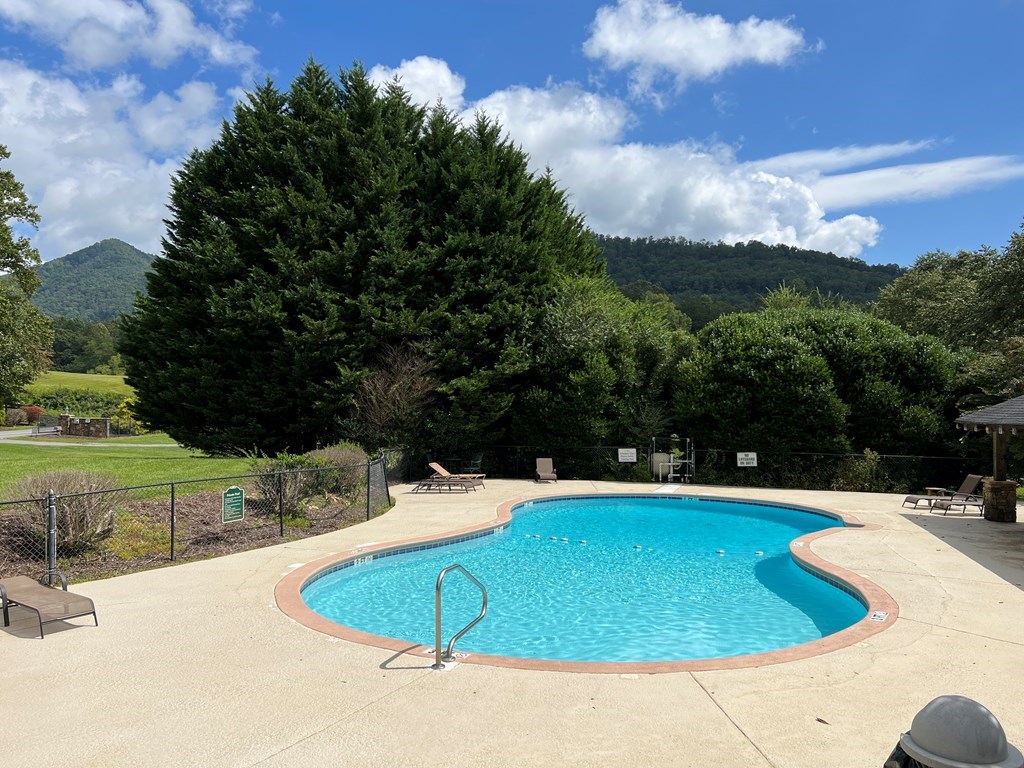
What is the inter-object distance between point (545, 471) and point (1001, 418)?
13.5 metres

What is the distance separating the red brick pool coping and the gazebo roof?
13.5 feet

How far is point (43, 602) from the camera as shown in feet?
23.2

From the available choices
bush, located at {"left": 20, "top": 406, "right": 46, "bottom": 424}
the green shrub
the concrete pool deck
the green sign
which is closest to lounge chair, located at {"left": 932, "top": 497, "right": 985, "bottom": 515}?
the concrete pool deck

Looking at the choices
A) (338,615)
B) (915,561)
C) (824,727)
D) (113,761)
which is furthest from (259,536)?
(915,561)

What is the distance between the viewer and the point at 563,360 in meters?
24.0

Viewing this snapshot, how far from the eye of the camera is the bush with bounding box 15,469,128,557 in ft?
32.7

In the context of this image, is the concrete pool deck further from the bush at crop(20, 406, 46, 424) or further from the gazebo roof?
the bush at crop(20, 406, 46, 424)

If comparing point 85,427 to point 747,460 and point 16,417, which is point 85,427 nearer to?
point 16,417

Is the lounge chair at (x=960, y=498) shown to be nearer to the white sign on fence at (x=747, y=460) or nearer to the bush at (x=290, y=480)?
the white sign on fence at (x=747, y=460)

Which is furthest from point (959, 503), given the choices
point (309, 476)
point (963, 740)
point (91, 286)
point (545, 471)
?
point (91, 286)

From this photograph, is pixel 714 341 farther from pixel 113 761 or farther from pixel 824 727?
pixel 113 761

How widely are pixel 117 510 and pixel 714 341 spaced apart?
18.7 m

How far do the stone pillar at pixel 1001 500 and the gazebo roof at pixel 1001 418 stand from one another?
1.76m

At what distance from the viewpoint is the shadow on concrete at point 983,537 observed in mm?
10672
